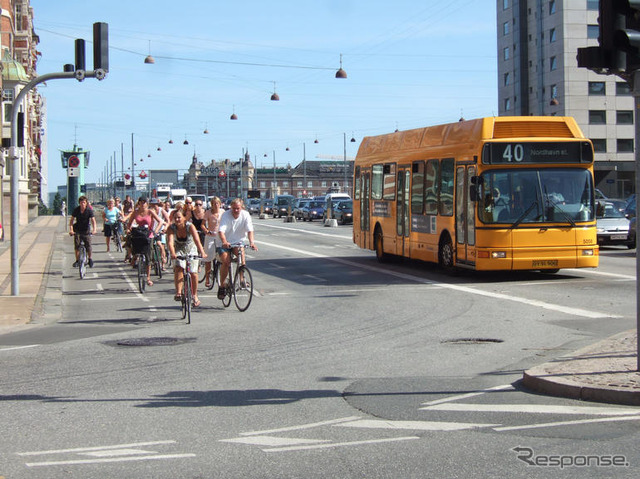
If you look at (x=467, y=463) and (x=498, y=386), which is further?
(x=498, y=386)

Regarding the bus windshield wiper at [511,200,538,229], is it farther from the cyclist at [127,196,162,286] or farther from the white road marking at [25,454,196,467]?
the white road marking at [25,454,196,467]

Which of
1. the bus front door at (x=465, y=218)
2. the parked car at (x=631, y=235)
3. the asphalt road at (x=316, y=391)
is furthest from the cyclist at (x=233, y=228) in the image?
the parked car at (x=631, y=235)

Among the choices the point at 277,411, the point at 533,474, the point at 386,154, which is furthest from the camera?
the point at 386,154

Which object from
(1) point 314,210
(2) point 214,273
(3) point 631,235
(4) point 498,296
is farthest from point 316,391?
(1) point 314,210

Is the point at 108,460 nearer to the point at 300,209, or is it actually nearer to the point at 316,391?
the point at 316,391

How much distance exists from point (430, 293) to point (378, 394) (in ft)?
29.3

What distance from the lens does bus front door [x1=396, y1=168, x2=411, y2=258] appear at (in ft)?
73.0

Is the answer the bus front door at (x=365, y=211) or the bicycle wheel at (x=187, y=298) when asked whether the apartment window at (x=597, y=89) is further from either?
the bicycle wheel at (x=187, y=298)

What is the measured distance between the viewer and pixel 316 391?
8.08 meters

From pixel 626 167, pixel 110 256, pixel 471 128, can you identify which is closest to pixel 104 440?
pixel 471 128

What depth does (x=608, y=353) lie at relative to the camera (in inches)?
355

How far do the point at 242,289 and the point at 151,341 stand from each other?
3385mm

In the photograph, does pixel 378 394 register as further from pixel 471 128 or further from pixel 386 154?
pixel 386 154

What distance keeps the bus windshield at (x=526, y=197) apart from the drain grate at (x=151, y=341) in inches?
323
